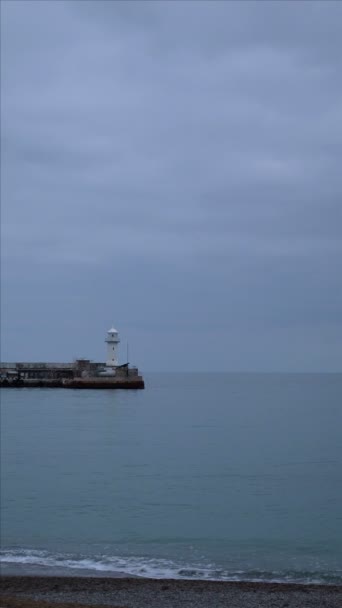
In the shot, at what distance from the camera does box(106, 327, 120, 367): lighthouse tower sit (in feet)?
237

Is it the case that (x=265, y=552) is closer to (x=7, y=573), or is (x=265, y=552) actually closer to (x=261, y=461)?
(x=7, y=573)

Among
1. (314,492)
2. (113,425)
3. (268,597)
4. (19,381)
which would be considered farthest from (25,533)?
(19,381)

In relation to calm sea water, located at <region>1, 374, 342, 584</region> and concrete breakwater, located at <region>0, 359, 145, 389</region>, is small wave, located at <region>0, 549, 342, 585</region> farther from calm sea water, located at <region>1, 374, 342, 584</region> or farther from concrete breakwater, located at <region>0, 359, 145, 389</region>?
→ concrete breakwater, located at <region>0, 359, 145, 389</region>

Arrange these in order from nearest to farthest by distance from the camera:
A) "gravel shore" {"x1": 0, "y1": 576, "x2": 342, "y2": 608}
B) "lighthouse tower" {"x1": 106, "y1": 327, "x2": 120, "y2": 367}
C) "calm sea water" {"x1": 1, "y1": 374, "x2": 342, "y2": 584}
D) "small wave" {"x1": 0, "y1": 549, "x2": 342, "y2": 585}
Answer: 1. "gravel shore" {"x1": 0, "y1": 576, "x2": 342, "y2": 608}
2. "small wave" {"x1": 0, "y1": 549, "x2": 342, "y2": 585}
3. "calm sea water" {"x1": 1, "y1": 374, "x2": 342, "y2": 584}
4. "lighthouse tower" {"x1": 106, "y1": 327, "x2": 120, "y2": 367}

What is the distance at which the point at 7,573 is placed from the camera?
512 inches

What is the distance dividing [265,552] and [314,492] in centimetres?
684

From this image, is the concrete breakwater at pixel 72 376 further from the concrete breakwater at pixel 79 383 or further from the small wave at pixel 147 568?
the small wave at pixel 147 568

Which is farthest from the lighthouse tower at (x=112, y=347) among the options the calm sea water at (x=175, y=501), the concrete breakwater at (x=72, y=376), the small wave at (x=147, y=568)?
the small wave at (x=147, y=568)

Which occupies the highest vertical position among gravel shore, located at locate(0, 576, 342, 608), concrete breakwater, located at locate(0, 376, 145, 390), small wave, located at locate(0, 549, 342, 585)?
concrete breakwater, located at locate(0, 376, 145, 390)

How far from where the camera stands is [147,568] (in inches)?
536

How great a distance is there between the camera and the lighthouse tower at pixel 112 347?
237 ft

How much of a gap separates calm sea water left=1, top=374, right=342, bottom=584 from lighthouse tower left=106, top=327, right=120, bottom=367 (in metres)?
29.3

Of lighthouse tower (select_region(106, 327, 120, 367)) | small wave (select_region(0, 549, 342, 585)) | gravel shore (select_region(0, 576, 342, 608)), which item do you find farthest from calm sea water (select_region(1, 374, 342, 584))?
lighthouse tower (select_region(106, 327, 120, 367))

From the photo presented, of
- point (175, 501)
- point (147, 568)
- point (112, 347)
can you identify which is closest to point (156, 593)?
point (147, 568)
